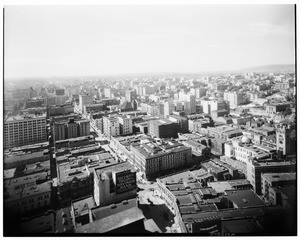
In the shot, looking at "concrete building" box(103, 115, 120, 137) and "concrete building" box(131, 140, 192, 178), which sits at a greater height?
"concrete building" box(103, 115, 120, 137)

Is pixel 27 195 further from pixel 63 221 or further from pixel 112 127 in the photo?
pixel 112 127

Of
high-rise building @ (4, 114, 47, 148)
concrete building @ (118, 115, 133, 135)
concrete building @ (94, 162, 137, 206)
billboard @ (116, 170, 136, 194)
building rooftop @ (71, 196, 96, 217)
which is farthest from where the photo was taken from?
concrete building @ (118, 115, 133, 135)

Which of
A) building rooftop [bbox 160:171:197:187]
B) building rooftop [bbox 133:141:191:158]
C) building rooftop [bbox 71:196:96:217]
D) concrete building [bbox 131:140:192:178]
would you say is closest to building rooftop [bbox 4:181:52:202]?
building rooftop [bbox 71:196:96:217]

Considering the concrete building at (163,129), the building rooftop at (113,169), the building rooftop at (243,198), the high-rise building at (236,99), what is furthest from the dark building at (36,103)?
the high-rise building at (236,99)

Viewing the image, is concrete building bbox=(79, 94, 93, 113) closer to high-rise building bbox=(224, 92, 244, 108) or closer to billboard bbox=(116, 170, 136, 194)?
high-rise building bbox=(224, 92, 244, 108)

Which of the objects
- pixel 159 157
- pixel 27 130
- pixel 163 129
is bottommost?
pixel 159 157

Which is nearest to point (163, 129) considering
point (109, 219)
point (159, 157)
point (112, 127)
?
point (112, 127)
